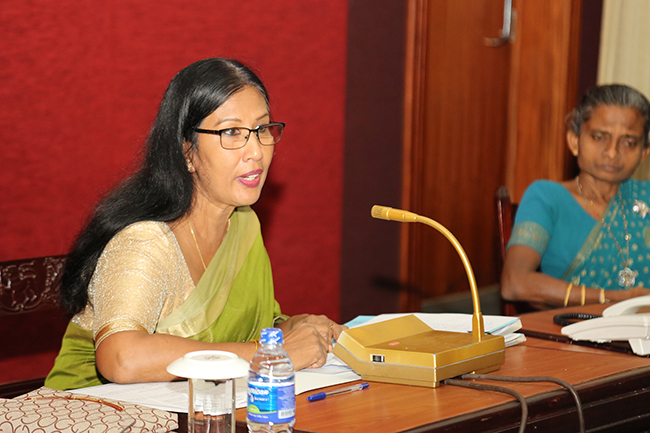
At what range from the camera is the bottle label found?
112 centimetres

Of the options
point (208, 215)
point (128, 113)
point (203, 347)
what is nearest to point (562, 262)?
point (208, 215)

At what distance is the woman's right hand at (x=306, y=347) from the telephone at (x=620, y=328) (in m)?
0.65

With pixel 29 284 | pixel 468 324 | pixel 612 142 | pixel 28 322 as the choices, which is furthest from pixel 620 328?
pixel 28 322

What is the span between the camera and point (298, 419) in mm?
1234

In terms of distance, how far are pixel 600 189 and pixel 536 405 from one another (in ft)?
5.21

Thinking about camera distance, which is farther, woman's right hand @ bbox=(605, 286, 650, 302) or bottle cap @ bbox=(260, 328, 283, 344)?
woman's right hand @ bbox=(605, 286, 650, 302)

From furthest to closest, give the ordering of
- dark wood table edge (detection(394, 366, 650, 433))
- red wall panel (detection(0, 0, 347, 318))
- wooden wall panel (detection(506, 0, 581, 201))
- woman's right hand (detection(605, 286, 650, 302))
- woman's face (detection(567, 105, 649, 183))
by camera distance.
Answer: wooden wall panel (detection(506, 0, 581, 201)) → red wall panel (detection(0, 0, 347, 318)) → woman's face (detection(567, 105, 649, 183)) → woman's right hand (detection(605, 286, 650, 302)) → dark wood table edge (detection(394, 366, 650, 433))

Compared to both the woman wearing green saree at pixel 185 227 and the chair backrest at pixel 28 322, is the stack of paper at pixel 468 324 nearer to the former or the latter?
the woman wearing green saree at pixel 185 227

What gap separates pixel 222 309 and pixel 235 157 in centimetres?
39

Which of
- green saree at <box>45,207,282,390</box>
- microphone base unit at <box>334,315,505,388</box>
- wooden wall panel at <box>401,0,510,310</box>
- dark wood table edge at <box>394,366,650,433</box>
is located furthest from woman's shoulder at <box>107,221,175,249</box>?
wooden wall panel at <box>401,0,510,310</box>

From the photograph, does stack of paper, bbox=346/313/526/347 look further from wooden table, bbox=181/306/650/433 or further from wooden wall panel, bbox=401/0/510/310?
wooden wall panel, bbox=401/0/510/310

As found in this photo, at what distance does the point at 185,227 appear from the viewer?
1.87 m

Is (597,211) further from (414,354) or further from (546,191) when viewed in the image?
(414,354)

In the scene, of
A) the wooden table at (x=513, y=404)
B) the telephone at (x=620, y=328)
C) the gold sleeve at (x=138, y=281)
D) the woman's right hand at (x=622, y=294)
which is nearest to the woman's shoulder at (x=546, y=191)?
the woman's right hand at (x=622, y=294)
